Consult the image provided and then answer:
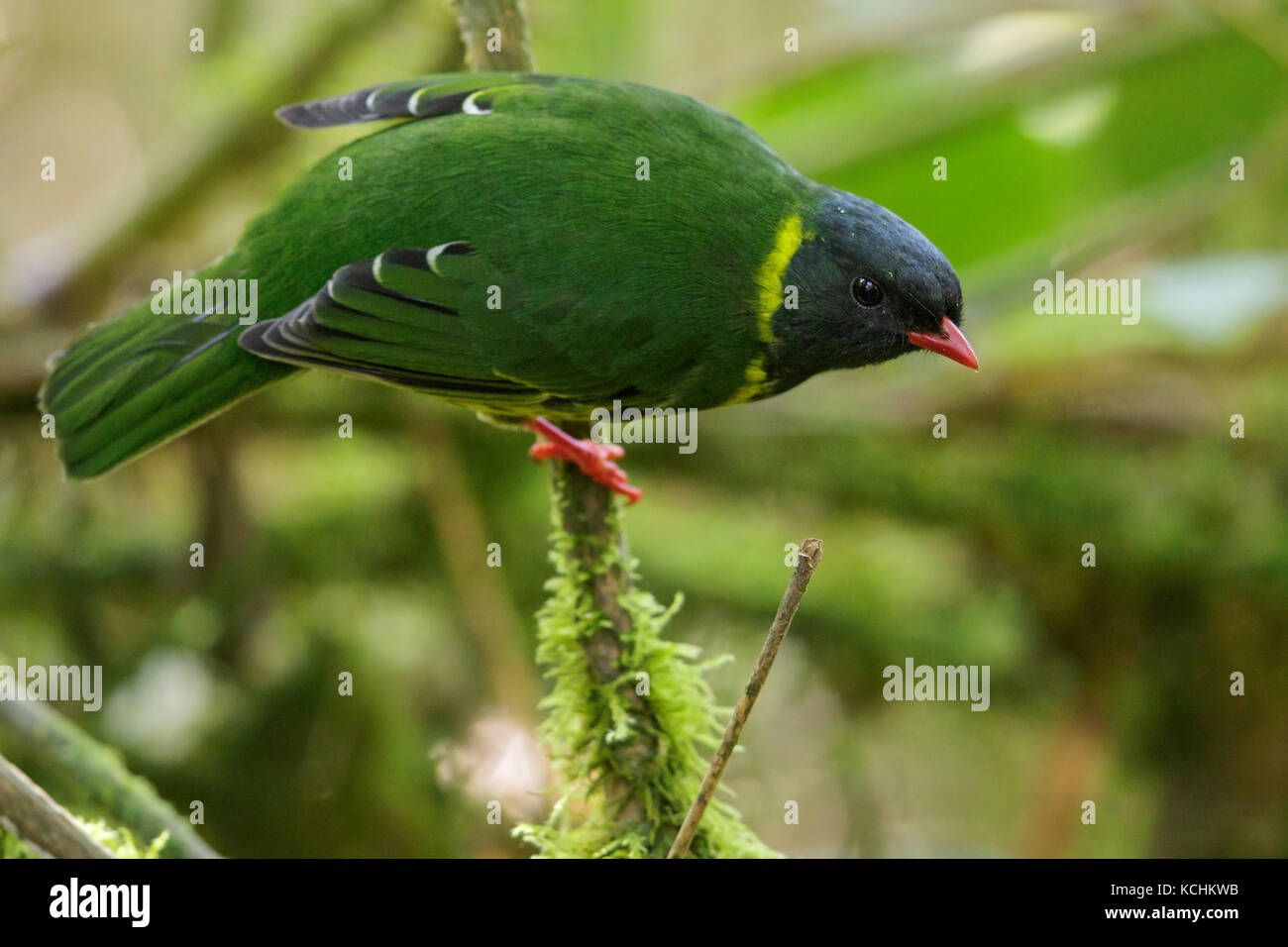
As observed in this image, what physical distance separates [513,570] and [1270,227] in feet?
12.1

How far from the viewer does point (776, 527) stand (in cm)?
481

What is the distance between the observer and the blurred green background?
4074 mm

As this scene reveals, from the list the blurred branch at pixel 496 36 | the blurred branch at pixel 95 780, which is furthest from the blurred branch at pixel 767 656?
the blurred branch at pixel 496 36

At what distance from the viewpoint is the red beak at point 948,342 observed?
2.99 meters

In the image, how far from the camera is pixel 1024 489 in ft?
14.9

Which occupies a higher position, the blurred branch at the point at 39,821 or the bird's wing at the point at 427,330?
the bird's wing at the point at 427,330

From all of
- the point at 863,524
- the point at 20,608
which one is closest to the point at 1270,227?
the point at 863,524

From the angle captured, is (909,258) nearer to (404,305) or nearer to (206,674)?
(404,305)

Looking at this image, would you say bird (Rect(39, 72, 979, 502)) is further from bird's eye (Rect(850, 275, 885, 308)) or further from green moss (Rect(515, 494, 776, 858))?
green moss (Rect(515, 494, 776, 858))

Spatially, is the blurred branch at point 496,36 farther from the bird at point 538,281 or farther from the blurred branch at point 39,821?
the blurred branch at point 39,821

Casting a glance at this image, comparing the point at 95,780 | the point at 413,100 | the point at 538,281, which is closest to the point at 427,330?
the point at 538,281

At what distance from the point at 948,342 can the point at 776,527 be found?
1.88 m

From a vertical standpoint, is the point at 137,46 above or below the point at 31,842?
above

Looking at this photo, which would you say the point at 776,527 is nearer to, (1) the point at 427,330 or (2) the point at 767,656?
(1) the point at 427,330
